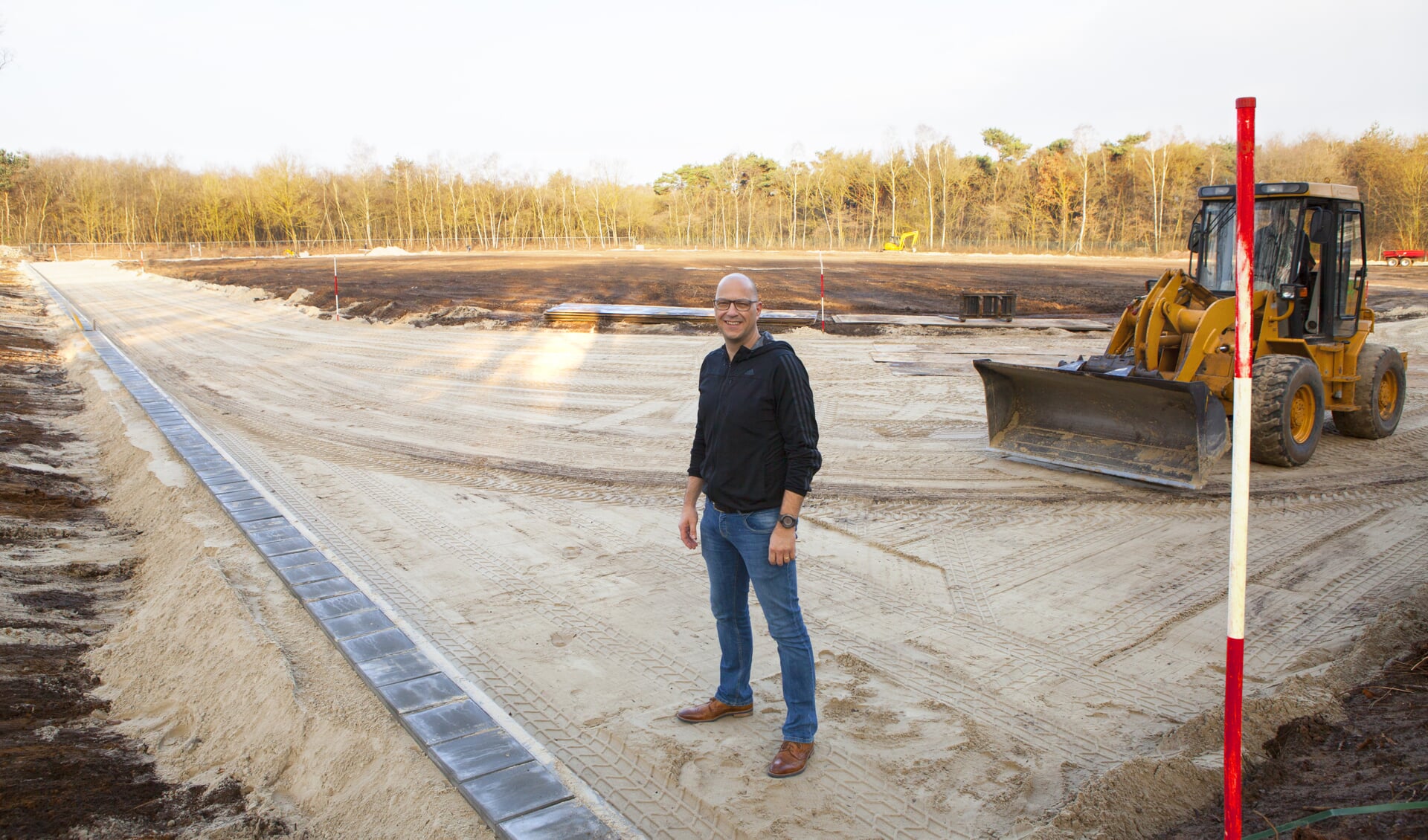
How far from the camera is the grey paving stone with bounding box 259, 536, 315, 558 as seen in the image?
594cm

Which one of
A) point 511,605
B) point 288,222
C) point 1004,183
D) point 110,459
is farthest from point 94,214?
point 511,605

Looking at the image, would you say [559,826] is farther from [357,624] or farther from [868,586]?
[868,586]

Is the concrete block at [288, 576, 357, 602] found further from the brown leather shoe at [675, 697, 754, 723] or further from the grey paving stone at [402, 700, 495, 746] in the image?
the brown leather shoe at [675, 697, 754, 723]

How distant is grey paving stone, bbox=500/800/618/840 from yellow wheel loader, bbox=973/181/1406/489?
6.16 meters

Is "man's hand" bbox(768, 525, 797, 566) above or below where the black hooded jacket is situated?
below

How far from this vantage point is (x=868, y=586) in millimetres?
5758

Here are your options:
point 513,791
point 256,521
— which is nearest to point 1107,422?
point 513,791

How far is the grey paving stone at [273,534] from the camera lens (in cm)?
614

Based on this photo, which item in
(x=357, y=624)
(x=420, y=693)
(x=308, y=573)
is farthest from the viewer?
(x=308, y=573)

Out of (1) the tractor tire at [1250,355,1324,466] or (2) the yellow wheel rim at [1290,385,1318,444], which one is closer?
(1) the tractor tire at [1250,355,1324,466]

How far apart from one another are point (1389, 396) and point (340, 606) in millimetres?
10775

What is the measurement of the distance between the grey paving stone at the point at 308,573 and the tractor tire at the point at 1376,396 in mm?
9908

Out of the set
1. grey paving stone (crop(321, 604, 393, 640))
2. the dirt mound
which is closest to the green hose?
the dirt mound

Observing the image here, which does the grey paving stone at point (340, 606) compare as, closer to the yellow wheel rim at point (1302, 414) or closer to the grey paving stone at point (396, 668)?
the grey paving stone at point (396, 668)
